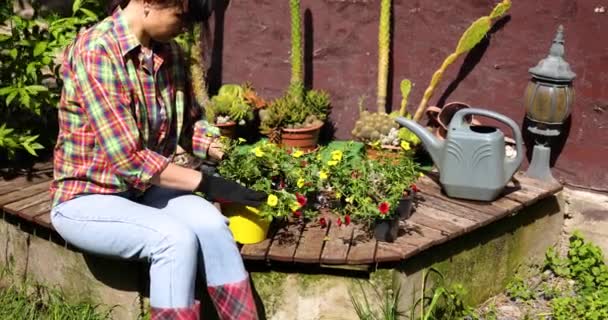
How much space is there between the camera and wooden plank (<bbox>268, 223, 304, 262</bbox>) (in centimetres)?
308

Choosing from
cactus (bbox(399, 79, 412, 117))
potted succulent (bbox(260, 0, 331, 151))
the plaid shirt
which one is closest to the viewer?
the plaid shirt

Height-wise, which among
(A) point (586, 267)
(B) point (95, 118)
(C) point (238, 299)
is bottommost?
(A) point (586, 267)

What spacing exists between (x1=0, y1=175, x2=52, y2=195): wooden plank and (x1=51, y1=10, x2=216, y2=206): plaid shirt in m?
0.91

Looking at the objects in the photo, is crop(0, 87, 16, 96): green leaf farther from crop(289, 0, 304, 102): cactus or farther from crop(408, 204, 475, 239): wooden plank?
crop(408, 204, 475, 239): wooden plank

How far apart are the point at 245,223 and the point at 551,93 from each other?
1.69 m

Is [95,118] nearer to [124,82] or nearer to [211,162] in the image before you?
[124,82]

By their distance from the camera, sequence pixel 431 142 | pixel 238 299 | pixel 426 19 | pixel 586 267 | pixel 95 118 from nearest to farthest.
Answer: pixel 95 118 → pixel 238 299 → pixel 431 142 → pixel 586 267 → pixel 426 19

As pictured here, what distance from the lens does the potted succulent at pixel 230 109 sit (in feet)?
15.0

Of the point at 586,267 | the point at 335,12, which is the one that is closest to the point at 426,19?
the point at 335,12

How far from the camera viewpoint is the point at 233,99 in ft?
15.2

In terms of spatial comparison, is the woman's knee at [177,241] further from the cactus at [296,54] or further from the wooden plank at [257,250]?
the cactus at [296,54]

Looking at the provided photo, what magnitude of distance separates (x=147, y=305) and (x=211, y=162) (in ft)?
2.19

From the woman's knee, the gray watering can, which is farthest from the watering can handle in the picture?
the woman's knee

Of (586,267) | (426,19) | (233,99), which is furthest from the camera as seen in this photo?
(233,99)
